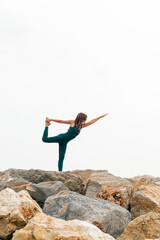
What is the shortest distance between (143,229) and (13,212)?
7.97 feet

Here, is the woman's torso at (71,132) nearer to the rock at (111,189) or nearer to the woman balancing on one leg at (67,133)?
the woman balancing on one leg at (67,133)

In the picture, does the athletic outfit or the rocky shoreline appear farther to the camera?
the athletic outfit

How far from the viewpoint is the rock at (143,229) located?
587 centimetres

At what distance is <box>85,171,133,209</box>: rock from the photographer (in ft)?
27.2

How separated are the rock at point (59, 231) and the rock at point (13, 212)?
888 mm

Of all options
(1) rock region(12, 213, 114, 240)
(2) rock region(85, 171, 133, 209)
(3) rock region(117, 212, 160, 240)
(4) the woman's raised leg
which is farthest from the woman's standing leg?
(1) rock region(12, 213, 114, 240)

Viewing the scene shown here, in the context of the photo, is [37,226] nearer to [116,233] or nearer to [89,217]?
[89,217]

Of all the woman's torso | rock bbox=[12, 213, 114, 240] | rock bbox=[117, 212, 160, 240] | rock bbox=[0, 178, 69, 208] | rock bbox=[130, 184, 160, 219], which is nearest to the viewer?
rock bbox=[12, 213, 114, 240]

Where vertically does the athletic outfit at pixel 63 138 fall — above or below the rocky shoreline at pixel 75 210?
above

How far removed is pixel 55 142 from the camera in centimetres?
1211

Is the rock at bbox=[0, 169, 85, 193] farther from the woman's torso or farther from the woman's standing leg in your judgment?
the woman's torso

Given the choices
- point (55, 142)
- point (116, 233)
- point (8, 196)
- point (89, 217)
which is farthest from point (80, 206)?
point (55, 142)

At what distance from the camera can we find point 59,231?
426cm

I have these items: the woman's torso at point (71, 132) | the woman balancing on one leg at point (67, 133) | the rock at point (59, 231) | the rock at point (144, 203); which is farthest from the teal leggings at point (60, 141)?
the rock at point (59, 231)
